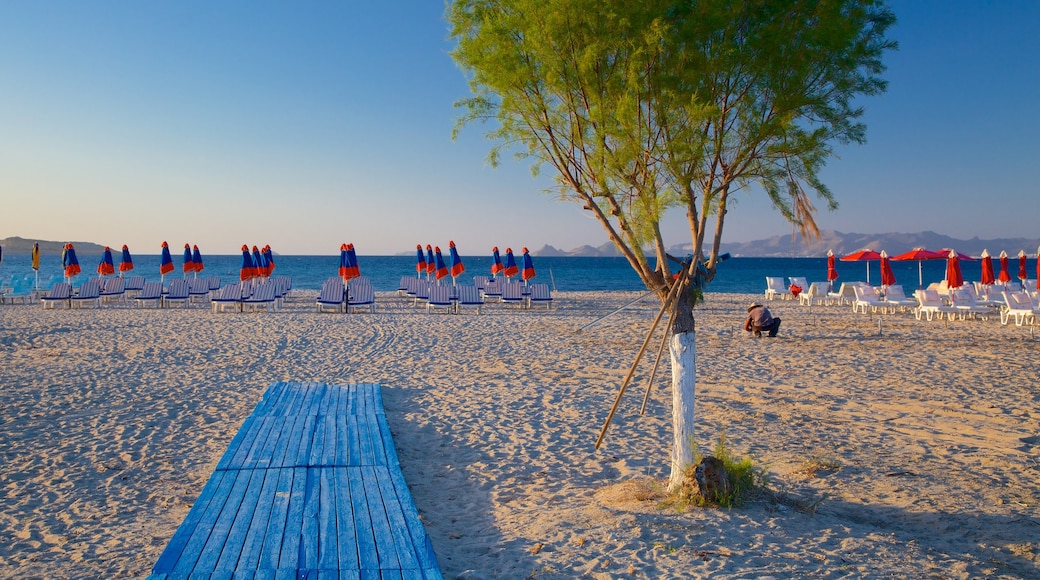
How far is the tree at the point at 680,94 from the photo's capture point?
12.8 feet

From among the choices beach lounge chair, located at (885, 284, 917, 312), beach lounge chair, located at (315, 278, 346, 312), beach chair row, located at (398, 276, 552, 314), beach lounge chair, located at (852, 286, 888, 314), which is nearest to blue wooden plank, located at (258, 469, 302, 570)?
beach chair row, located at (398, 276, 552, 314)

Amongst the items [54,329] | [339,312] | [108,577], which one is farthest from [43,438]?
[339,312]

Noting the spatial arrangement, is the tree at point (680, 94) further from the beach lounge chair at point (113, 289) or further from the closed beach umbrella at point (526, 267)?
the beach lounge chair at point (113, 289)

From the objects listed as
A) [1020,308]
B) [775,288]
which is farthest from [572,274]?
[1020,308]

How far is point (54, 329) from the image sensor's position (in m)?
13.2

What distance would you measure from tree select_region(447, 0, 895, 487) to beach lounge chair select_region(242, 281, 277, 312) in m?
14.1

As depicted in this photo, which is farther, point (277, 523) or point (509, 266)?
point (509, 266)

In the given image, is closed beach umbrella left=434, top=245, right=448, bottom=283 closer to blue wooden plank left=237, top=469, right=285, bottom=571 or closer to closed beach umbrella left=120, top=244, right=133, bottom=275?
closed beach umbrella left=120, top=244, right=133, bottom=275

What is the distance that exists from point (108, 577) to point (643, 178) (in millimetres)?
3558

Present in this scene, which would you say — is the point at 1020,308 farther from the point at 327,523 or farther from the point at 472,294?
the point at 327,523

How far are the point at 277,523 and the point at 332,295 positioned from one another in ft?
47.5

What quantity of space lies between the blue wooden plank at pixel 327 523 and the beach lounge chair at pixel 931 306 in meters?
15.6

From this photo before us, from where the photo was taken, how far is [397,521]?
11.4 feet

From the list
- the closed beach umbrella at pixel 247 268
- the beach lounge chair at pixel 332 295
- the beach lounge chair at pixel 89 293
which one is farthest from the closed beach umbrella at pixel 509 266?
the beach lounge chair at pixel 89 293
